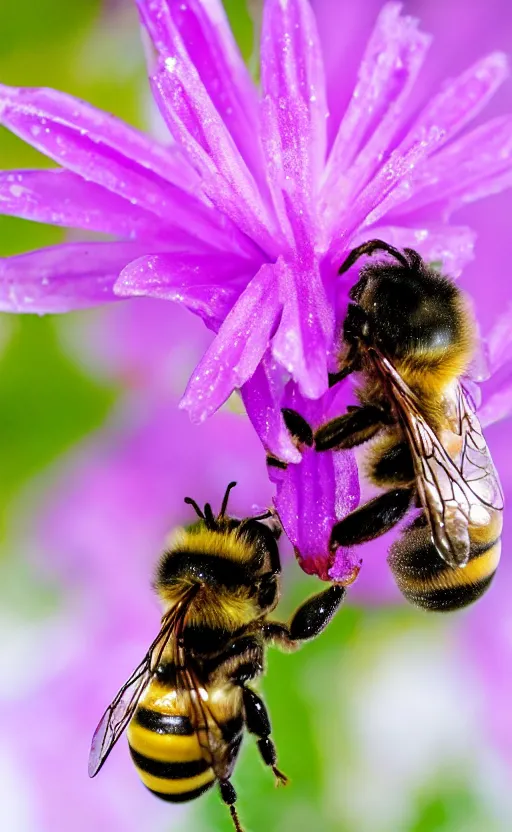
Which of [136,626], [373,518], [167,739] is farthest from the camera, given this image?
[136,626]

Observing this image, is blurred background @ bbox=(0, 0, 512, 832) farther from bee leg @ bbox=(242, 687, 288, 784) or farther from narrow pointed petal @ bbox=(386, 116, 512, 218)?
narrow pointed petal @ bbox=(386, 116, 512, 218)

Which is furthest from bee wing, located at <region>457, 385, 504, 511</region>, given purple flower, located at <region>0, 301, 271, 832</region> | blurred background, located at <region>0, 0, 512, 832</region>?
purple flower, located at <region>0, 301, 271, 832</region>

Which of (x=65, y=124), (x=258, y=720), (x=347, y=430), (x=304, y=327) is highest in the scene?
(x=65, y=124)

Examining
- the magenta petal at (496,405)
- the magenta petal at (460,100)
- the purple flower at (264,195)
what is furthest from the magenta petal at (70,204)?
the magenta petal at (496,405)

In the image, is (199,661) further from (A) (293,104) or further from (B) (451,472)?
(A) (293,104)

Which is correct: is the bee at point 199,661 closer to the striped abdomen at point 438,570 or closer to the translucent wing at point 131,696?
the translucent wing at point 131,696

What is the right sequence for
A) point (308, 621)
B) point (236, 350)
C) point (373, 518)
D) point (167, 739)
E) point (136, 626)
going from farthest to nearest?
point (136, 626) → point (308, 621) → point (167, 739) → point (373, 518) → point (236, 350)

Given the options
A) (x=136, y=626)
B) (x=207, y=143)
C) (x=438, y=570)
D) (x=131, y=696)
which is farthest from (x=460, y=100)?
(x=136, y=626)

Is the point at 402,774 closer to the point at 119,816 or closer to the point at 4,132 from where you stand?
the point at 119,816

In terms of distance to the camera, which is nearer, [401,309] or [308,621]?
[401,309]
